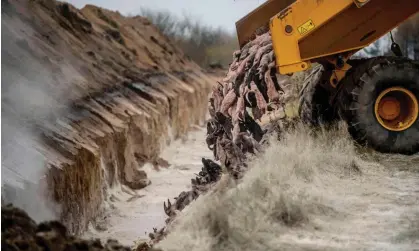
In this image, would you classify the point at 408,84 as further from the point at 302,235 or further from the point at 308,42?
the point at 302,235

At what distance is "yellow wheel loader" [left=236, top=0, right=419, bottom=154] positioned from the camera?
29.9 feet

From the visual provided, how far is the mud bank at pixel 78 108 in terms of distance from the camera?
8.79 m

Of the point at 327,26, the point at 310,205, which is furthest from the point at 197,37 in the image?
the point at 310,205

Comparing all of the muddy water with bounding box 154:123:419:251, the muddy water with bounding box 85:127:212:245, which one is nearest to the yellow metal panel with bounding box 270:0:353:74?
the muddy water with bounding box 154:123:419:251

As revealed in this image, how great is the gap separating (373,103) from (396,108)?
0.35 metres

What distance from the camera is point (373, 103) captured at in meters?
9.23

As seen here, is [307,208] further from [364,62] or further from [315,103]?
[315,103]

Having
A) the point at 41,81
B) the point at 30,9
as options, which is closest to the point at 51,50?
the point at 30,9

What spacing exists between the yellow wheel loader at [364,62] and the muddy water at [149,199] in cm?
267

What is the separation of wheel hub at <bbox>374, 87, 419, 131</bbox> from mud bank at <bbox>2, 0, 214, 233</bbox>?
11.9 feet

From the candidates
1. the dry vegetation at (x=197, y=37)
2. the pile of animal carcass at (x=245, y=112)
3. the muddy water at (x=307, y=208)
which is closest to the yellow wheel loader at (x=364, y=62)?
the pile of animal carcass at (x=245, y=112)

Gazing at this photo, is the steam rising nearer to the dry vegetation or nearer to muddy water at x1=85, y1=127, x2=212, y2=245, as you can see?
muddy water at x1=85, y1=127, x2=212, y2=245

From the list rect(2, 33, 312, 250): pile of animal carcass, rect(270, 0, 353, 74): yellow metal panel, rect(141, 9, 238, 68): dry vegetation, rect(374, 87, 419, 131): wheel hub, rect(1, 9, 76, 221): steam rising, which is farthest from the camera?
rect(141, 9, 238, 68): dry vegetation

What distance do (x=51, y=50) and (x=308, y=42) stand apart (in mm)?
6636
